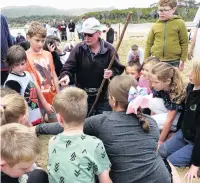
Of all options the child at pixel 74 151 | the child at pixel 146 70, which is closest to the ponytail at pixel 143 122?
the child at pixel 74 151

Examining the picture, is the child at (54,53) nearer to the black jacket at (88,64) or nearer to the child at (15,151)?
the black jacket at (88,64)

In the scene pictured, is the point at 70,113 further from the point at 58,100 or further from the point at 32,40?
the point at 32,40

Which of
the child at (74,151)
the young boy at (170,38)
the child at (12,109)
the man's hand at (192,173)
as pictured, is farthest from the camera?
the young boy at (170,38)

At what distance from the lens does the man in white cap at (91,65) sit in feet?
12.3

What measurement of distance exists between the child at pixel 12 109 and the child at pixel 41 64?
1.62 m

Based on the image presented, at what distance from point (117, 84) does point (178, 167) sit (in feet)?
5.09

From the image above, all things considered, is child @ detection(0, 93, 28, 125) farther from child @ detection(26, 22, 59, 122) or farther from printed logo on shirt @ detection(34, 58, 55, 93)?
printed logo on shirt @ detection(34, 58, 55, 93)

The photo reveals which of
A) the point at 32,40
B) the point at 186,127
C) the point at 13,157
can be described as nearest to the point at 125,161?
the point at 13,157

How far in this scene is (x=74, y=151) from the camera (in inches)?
74.5

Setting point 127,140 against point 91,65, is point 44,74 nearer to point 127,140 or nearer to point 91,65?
point 91,65

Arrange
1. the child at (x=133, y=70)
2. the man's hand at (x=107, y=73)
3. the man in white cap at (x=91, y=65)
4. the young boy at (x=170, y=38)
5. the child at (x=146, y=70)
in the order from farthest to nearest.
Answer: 1. the young boy at (x=170, y=38)
2. the child at (x=133, y=70)
3. the child at (x=146, y=70)
4. the man in white cap at (x=91, y=65)
5. the man's hand at (x=107, y=73)

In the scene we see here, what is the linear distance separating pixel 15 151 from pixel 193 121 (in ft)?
6.15

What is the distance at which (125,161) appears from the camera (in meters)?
2.10

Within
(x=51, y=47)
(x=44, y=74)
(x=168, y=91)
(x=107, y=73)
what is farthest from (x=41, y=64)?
(x=168, y=91)
